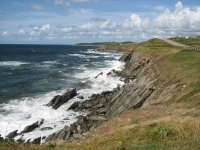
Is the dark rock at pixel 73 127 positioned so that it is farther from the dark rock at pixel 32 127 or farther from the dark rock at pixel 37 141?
the dark rock at pixel 32 127

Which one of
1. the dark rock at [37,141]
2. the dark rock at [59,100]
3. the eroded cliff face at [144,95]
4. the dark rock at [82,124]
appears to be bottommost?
the dark rock at [37,141]

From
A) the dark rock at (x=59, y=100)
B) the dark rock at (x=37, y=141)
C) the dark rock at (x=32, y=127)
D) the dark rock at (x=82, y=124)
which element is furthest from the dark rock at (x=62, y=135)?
the dark rock at (x=59, y=100)

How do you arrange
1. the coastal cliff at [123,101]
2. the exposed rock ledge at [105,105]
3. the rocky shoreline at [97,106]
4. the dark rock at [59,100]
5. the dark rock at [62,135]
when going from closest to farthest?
the dark rock at [62,135]
the rocky shoreline at [97,106]
the coastal cliff at [123,101]
the exposed rock ledge at [105,105]
the dark rock at [59,100]

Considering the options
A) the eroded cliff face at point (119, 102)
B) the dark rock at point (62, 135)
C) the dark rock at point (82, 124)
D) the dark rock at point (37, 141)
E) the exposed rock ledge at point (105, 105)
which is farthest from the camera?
the dark rock at point (82, 124)

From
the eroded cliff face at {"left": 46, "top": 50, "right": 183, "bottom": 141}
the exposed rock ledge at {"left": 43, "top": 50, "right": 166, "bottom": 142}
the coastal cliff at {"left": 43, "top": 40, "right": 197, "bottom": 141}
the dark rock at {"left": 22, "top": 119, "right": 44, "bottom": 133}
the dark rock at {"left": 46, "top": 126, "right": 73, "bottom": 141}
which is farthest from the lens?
the dark rock at {"left": 22, "top": 119, "right": 44, "bottom": 133}

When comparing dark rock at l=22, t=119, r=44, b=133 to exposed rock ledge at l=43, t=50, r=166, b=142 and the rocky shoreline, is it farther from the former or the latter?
exposed rock ledge at l=43, t=50, r=166, b=142

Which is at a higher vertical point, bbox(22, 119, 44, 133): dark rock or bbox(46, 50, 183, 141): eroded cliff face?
bbox(46, 50, 183, 141): eroded cliff face

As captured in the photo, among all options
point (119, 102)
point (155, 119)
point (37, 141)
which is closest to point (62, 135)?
point (37, 141)

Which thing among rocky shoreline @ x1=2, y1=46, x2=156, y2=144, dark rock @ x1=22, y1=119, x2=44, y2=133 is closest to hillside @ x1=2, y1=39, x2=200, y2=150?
rocky shoreline @ x1=2, y1=46, x2=156, y2=144

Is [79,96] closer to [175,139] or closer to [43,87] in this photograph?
[43,87]

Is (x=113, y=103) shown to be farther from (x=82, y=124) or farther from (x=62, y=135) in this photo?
(x=62, y=135)

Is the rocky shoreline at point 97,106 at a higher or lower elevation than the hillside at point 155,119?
lower

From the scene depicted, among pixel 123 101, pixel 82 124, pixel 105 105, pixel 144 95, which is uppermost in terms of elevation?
pixel 144 95

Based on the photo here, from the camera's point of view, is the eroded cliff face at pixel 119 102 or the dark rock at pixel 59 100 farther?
the dark rock at pixel 59 100
